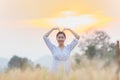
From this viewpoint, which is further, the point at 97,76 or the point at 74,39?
the point at 74,39

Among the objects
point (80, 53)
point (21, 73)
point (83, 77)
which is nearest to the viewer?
point (83, 77)

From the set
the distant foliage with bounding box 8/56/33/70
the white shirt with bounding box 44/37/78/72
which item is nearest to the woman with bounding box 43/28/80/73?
the white shirt with bounding box 44/37/78/72

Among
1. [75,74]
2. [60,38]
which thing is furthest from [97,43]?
[75,74]

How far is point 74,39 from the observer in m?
3.80

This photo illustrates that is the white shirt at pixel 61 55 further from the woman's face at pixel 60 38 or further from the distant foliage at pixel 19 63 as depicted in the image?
the distant foliage at pixel 19 63

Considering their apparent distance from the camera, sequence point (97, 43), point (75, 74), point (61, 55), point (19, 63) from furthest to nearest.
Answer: point (97, 43) < point (19, 63) < point (61, 55) < point (75, 74)

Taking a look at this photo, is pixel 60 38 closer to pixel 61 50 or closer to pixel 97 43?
pixel 61 50

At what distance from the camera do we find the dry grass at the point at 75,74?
2979 mm

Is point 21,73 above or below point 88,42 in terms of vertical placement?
below

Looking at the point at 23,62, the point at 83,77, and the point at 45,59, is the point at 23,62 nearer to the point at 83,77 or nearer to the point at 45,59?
the point at 45,59

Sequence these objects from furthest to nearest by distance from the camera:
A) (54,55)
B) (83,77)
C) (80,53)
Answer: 1. (80,53)
2. (54,55)
3. (83,77)

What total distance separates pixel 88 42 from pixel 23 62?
743mm

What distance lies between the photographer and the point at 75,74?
10.0 feet

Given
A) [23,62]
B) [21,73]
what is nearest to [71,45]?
[23,62]
